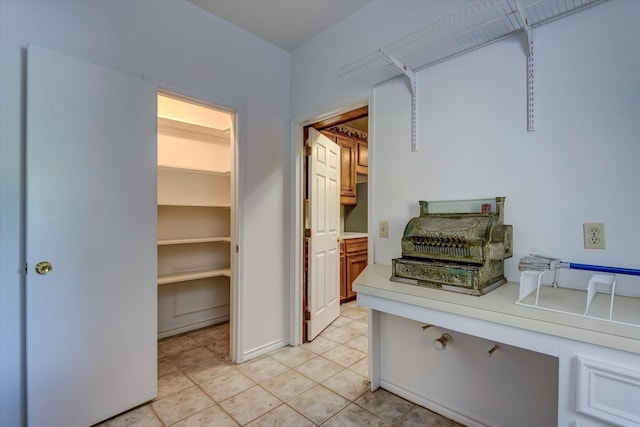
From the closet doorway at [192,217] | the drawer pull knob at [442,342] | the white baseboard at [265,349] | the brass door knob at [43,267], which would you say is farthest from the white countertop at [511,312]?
the closet doorway at [192,217]

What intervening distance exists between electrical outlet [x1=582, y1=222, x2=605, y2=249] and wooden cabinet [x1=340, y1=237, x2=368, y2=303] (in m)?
2.70

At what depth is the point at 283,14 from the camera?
2.25 metres

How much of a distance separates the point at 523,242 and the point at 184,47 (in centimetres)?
247

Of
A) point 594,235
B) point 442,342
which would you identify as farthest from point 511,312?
point 442,342

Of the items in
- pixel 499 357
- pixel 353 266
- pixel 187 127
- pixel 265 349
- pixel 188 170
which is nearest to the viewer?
pixel 499 357

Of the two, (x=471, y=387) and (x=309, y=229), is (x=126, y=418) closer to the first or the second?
(x=309, y=229)

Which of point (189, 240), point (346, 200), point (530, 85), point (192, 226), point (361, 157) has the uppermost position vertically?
point (361, 157)

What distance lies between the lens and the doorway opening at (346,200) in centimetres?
280

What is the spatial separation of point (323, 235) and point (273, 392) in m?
1.44

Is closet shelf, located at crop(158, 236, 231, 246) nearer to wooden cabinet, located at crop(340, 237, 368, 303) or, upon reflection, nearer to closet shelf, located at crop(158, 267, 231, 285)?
closet shelf, located at crop(158, 267, 231, 285)

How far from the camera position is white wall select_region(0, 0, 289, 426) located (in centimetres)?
152

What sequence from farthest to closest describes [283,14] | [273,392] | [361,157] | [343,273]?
[361,157] → [343,273] → [283,14] → [273,392]

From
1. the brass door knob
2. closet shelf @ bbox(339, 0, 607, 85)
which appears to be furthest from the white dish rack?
the brass door knob

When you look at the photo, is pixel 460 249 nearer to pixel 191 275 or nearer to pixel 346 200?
pixel 191 275
